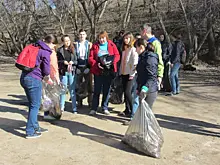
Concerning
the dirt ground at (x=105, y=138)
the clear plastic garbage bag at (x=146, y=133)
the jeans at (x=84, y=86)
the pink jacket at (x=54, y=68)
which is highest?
the pink jacket at (x=54, y=68)

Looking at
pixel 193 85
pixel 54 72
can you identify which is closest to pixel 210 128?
pixel 54 72

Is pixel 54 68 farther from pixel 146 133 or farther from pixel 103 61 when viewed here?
pixel 146 133

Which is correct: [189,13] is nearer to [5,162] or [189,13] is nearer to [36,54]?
[36,54]

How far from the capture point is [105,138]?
5.21 metres

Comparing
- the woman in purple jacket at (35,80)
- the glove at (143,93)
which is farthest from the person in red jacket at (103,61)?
the glove at (143,93)

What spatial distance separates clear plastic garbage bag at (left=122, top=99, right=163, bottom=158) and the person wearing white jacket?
1.53m

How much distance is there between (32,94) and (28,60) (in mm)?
516

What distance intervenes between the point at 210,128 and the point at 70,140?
96.4 inches

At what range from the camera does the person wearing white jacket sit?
19.9 ft

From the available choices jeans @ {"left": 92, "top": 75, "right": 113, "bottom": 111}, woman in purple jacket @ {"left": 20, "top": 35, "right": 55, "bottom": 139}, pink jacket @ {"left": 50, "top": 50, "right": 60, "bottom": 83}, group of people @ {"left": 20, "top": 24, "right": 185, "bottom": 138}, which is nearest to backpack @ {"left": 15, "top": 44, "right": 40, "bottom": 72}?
woman in purple jacket @ {"left": 20, "top": 35, "right": 55, "bottom": 139}

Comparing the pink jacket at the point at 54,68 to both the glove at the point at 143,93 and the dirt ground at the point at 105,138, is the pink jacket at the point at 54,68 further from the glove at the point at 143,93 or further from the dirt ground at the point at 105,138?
the glove at the point at 143,93

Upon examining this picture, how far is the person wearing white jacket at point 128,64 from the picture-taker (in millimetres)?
6078

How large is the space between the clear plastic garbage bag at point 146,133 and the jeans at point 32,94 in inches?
59.3

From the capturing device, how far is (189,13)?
15.5m
